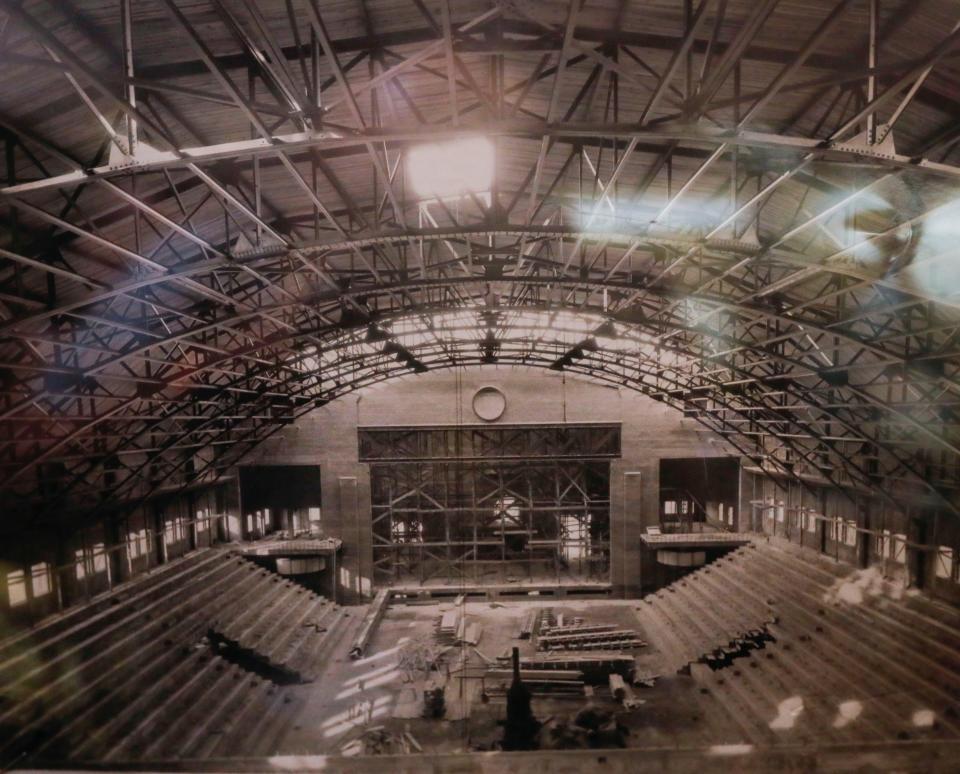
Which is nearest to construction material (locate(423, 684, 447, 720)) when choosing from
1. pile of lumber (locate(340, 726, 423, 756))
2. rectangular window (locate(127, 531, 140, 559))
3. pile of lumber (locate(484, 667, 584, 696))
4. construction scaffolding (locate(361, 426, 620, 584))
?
pile of lumber (locate(340, 726, 423, 756))

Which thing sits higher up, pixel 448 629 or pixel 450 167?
pixel 450 167

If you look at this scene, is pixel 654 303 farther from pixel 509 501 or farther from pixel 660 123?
pixel 509 501

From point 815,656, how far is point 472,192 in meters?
17.6

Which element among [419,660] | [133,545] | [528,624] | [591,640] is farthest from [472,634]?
[133,545]

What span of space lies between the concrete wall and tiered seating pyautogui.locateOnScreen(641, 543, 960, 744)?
4717 mm

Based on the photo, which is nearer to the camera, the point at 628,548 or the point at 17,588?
the point at 17,588

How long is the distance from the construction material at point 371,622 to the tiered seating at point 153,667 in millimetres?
1380

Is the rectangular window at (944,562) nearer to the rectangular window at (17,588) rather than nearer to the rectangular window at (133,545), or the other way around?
the rectangular window at (17,588)

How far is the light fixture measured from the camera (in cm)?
933

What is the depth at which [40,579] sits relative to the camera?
736 inches

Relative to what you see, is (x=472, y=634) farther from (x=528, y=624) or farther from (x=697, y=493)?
(x=697, y=493)

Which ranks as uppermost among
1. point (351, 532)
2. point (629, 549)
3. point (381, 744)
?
point (351, 532)

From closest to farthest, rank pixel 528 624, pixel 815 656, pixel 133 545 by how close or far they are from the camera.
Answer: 1. pixel 815 656
2. pixel 133 545
3. pixel 528 624

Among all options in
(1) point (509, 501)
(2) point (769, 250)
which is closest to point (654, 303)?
(2) point (769, 250)
